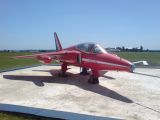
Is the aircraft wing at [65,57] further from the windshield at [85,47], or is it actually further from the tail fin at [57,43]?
the tail fin at [57,43]

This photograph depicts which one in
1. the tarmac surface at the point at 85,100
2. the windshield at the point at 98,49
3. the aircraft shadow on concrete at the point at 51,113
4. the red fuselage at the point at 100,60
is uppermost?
the windshield at the point at 98,49

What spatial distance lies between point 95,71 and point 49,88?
298 centimetres

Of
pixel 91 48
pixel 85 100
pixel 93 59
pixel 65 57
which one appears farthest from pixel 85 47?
pixel 85 100

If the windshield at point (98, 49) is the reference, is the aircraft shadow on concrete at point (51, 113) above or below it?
below

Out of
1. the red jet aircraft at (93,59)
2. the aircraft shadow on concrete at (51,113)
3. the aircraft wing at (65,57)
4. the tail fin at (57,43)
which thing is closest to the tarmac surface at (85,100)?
the aircraft shadow on concrete at (51,113)

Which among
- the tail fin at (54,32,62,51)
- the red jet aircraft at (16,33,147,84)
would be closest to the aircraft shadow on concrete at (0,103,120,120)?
the red jet aircraft at (16,33,147,84)

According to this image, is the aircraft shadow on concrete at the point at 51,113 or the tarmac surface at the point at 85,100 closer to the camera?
the aircraft shadow on concrete at the point at 51,113

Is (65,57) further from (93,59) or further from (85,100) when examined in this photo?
(85,100)

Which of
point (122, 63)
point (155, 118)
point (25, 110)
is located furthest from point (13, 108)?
point (122, 63)

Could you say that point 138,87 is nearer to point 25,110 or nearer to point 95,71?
point 95,71

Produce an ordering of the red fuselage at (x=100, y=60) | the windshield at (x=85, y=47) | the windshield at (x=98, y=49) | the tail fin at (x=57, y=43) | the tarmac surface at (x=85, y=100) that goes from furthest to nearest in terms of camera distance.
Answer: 1. the tail fin at (x=57, y=43)
2. the windshield at (x=85, y=47)
3. the windshield at (x=98, y=49)
4. the red fuselage at (x=100, y=60)
5. the tarmac surface at (x=85, y=100)

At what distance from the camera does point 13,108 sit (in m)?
7.89

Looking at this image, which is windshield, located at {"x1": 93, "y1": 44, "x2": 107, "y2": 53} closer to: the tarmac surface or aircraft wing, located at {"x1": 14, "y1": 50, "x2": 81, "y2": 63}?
aircraft wing, located at {"x1": 14, "y1": 50, "x2": 81, "y2": 63}

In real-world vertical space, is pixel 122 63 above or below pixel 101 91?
above
